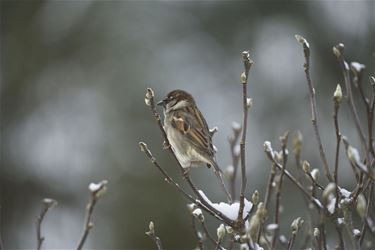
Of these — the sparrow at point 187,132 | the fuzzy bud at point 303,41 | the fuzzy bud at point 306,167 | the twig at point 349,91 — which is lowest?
the sparrow at point 187,132

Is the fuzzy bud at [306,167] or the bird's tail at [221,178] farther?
the bird's tail at [221,178]

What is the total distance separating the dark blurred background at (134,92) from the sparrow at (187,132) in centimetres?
425

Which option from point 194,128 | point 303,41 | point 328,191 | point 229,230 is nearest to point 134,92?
point 194,128

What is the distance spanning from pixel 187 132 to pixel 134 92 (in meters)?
6.82

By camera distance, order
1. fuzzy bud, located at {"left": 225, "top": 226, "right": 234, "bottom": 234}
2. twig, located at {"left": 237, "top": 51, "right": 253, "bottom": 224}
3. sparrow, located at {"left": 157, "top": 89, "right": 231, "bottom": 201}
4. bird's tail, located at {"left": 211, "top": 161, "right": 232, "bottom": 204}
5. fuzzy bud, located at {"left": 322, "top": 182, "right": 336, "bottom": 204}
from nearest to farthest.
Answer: fuzzy bud, located at {"left": 322, "top": 182, "right": 336, "bottom": 204}
twig, located at {"left": 237, "top": 51, "right": 253, "bottom": 224}
fuzzy bud, located at {"left": 225, "top": 226, "right": 234, "bottom": 234}
bird's tail, located at {"left": 211, "top": 161, "right": 232, "bottom": 204}
sparrow, located at {"left": 157, "top": 89, "right": 231, "bottom": 201}

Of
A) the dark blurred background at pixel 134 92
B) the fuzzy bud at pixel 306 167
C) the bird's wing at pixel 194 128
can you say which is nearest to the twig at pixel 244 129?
the fuzzy bud at pixel 306 167

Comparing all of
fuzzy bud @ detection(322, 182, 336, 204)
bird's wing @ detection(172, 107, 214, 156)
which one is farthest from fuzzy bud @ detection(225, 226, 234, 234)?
bird's wing @ detection(172, 107, 214, 156)

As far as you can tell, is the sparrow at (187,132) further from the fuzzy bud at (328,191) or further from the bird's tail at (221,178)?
the fuzzy bud at (328,191)

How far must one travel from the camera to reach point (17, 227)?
992 cm

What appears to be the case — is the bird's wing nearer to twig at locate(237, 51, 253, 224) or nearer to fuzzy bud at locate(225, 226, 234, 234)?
fuzzy bud at locate(225, 226, 234, 234)

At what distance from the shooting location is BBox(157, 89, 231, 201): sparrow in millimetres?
4090

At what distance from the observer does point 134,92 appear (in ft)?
36.1

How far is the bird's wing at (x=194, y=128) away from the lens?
13.4 feet

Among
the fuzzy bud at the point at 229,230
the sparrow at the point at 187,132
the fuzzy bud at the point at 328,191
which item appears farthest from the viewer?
the sparrow at the point at 187,132
